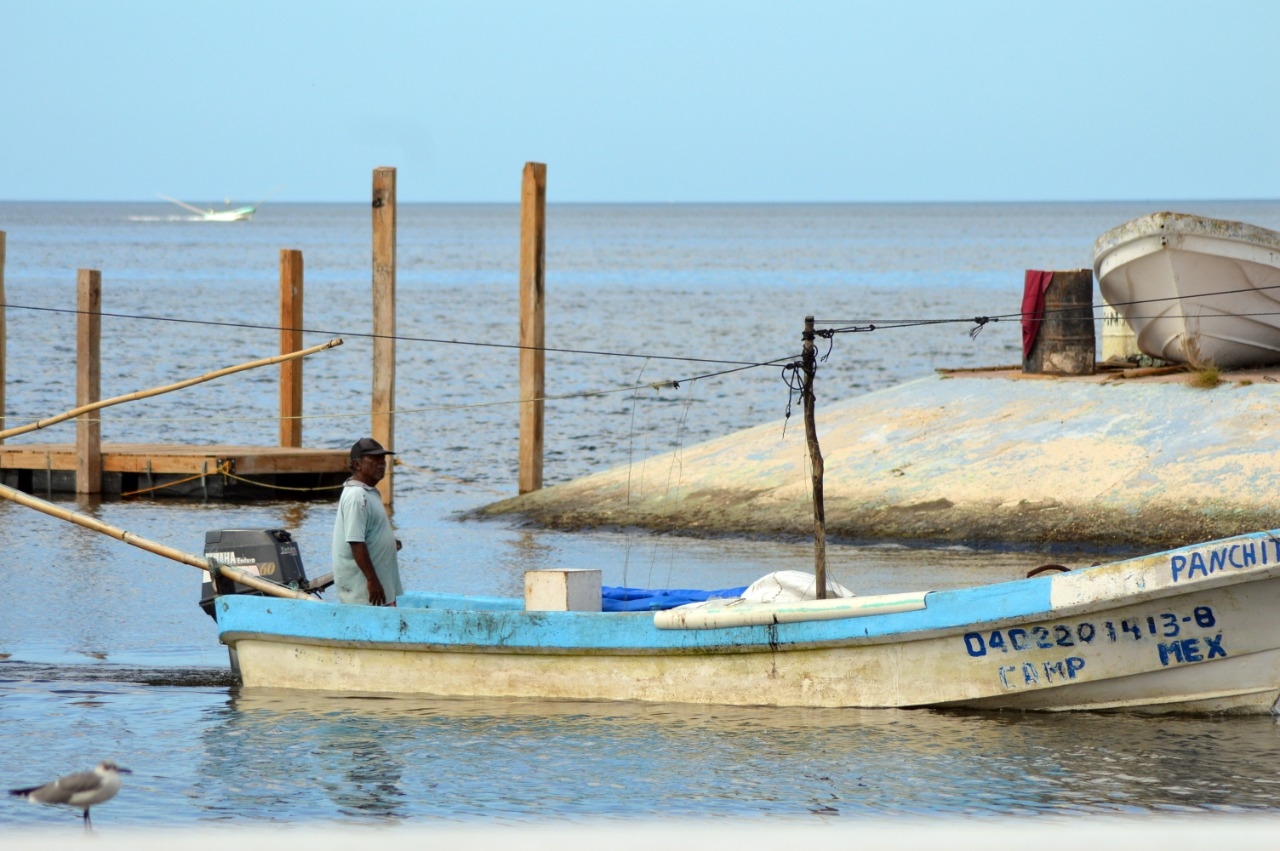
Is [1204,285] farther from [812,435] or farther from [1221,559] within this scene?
[1221,559]

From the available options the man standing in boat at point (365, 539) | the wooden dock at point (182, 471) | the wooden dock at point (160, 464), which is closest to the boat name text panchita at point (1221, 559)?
the man standing in boat at point (365, 539)

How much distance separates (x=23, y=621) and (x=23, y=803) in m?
5.97

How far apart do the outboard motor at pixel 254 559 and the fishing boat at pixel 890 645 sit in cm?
59

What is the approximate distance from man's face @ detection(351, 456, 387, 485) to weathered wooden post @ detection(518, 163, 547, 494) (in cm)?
899

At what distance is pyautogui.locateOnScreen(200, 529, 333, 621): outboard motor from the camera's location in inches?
485

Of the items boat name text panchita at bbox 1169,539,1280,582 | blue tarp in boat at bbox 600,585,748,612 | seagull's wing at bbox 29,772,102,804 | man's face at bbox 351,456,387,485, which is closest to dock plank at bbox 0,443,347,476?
blue tarp in boat at bbox 600,585,748,612

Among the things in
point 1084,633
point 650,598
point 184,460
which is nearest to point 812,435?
point 650,598

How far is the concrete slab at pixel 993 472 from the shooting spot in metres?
16.6

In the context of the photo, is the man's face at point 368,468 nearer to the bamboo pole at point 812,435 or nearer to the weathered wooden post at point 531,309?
the bamboo pole at point 812,435

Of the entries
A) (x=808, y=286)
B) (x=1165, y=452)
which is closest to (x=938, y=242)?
(x=808, y=286)

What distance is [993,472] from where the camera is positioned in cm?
1784

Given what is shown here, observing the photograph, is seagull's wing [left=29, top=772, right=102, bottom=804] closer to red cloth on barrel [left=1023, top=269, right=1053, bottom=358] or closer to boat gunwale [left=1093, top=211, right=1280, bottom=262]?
red cloth on barrel [left=1023, top=269, right=1053, bottom=358]

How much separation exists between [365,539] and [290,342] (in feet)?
38.9

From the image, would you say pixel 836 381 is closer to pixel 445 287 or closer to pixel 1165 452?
pixel 1165 452
